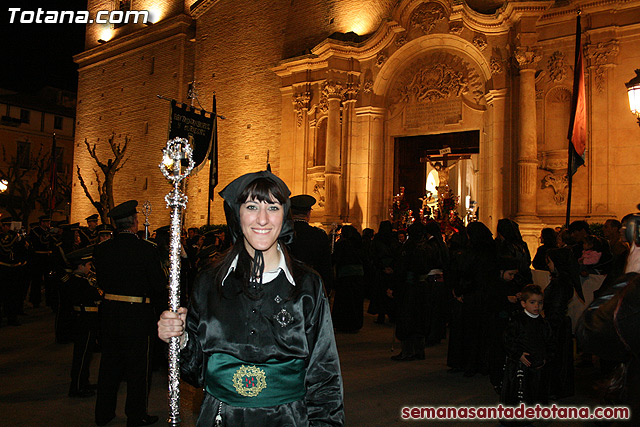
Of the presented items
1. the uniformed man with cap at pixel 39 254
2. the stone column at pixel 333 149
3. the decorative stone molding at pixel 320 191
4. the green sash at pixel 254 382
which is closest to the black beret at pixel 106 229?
the uniformed man with cap at pixel 39 254

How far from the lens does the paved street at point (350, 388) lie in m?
5.77

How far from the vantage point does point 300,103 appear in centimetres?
1967

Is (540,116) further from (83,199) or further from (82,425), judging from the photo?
(83,199)

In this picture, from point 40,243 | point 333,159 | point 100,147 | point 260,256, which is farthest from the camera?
point 100,147

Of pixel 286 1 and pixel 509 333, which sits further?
pixel 286 1

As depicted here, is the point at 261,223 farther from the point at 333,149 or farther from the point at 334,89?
the point at 334,89

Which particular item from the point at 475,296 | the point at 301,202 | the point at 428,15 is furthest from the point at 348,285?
the point at 428,15

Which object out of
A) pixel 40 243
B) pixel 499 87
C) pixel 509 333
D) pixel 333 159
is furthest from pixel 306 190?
pixel 509 333

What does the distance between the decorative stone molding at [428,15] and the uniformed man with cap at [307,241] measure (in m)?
10.8

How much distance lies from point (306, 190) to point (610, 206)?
9.72m

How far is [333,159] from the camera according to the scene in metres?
18.1

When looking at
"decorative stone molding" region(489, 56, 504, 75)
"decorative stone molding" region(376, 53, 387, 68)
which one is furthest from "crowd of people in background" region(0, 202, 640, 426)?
"decorative stone molding" region(376, 53, 387, 68)

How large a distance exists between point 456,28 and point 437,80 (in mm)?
1704

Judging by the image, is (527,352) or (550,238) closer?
(527,352)
